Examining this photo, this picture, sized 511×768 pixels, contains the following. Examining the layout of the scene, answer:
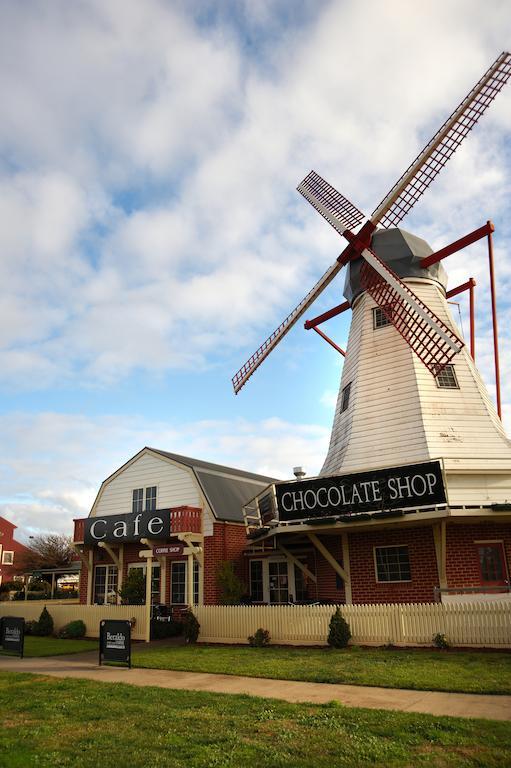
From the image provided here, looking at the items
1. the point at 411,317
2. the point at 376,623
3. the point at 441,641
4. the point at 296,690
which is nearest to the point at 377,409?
the point at 411,317

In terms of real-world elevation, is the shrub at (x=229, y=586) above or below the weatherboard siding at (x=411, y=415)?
below

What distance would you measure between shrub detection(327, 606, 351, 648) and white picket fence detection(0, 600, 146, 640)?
6501 millimetres

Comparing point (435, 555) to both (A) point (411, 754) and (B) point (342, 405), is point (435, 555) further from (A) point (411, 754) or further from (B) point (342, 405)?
(A) point (411, 754)

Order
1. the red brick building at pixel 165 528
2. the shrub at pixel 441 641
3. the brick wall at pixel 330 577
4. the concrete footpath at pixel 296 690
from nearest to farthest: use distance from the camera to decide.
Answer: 1. the concrete footpath at pixel 296 690
2. the shrub at pixel 441 641
3. the brick wall at pixel 330 577
4. the red brick building at pixel 165 528

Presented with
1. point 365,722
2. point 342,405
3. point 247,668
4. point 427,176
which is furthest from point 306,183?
point 365,722

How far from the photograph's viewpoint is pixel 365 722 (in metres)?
7.07

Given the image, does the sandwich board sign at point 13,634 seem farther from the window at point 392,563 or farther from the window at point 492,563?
the window at point 492,563

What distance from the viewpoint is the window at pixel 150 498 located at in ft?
77.9

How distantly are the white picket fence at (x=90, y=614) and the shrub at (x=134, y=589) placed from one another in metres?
1.68

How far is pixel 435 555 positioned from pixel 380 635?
2866 mm

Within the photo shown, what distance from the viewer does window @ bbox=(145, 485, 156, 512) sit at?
2373 centimetres

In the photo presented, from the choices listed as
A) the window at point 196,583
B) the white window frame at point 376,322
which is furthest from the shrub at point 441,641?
the window at point 196,583

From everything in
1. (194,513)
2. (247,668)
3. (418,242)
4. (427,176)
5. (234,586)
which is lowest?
(247,668)

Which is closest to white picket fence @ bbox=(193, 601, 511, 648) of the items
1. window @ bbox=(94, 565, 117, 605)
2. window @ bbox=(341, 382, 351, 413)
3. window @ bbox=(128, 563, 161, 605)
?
window @ bbox=(128, 563, 161, 605)
